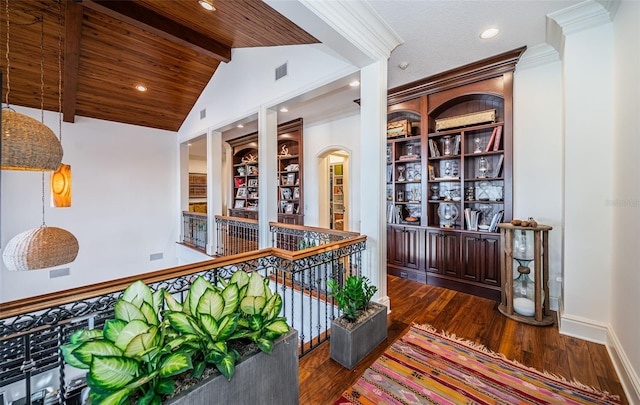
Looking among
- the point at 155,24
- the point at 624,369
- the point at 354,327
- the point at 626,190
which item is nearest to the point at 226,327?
the point at 354,327

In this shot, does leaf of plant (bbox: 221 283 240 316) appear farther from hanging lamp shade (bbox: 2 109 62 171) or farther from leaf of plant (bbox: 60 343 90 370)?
hanging lamp shade (bbox: 2 109 62 171)

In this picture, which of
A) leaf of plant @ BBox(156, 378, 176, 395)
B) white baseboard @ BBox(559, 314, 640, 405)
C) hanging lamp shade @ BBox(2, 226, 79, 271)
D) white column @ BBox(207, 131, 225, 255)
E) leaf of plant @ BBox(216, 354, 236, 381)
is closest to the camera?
leaf of plant @ BBox(156, 378, 176, 395)

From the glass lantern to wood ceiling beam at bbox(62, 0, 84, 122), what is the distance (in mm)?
5489

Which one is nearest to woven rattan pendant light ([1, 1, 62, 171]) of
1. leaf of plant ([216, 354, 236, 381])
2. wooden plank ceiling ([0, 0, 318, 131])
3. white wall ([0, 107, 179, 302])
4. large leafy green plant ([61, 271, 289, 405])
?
wooden plank ceiling ([0, 0, 318, 131])

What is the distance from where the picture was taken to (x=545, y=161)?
300 centimetres

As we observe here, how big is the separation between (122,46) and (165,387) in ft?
16.6

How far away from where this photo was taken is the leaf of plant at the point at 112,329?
111cm

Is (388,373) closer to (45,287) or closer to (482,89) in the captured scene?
(482,89)

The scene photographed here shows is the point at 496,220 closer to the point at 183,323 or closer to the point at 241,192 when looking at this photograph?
the point at 183,323

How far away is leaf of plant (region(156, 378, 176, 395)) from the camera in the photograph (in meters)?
1.07

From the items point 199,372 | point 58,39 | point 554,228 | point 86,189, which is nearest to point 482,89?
point 554,228

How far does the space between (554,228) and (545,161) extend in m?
0.75

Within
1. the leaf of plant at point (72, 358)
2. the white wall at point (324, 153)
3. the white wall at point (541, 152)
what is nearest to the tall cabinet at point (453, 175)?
the white wall at point (541, 152)

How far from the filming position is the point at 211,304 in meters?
1.33
